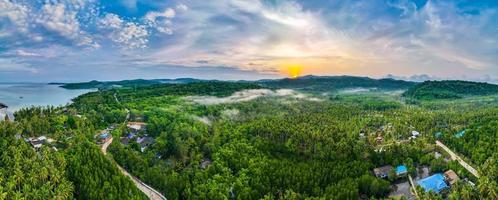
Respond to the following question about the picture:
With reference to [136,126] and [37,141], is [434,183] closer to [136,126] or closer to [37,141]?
[136,126]

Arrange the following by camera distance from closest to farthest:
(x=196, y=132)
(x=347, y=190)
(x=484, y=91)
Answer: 1. (x=347, y=190)
2. (x=196, y=132)
3. (x=484, y=91)

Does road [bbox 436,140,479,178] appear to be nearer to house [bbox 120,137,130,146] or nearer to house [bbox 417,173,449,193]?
house [bbox 417,173,449,193]

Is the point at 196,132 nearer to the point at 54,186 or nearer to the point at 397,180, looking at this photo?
the point at 54,186

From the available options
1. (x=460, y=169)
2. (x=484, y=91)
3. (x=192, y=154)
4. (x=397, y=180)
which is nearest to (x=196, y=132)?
(x=192, y=154)

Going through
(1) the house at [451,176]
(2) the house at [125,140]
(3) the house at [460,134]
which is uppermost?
(3) the house at [460,134]

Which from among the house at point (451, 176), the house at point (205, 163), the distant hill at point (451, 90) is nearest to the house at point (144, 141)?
the house at point (205, 163)

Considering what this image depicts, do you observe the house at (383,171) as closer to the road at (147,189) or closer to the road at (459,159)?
the road at (459,159)
